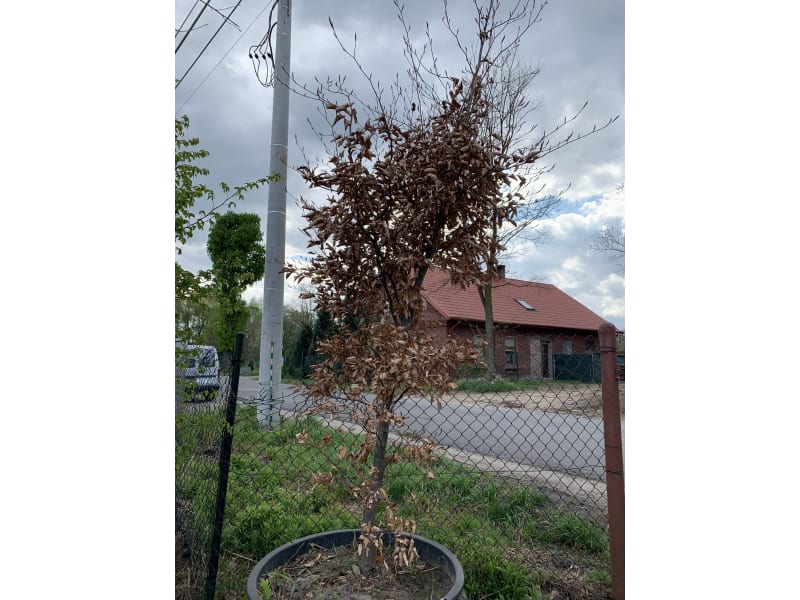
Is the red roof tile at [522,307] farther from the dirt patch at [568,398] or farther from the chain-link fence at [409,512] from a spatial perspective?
the chain-link fence at [409,512]

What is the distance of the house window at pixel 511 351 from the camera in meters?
13.6

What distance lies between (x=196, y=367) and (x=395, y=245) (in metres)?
1.28

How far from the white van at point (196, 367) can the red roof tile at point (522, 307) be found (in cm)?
996

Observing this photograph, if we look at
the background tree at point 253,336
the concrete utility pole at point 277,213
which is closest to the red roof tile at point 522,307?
the background tree at point 253,336

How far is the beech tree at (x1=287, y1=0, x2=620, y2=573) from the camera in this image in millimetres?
1440

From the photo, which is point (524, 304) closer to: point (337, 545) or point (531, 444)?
point (531, 444)

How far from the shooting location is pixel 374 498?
149cm

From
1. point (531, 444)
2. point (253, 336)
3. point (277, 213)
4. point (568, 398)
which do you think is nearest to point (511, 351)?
→ point (253, 336)
